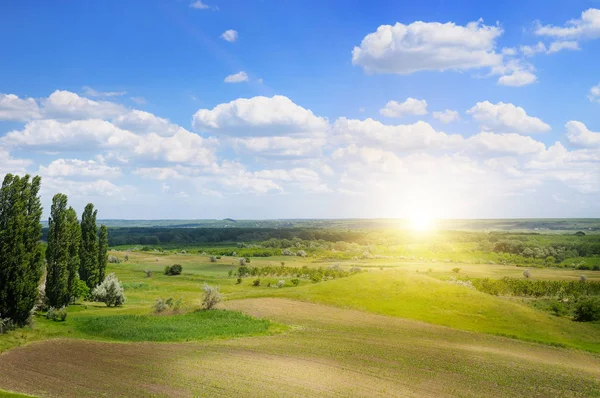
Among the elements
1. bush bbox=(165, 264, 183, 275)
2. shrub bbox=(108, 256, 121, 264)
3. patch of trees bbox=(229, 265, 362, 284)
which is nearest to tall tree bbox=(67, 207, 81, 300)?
bush bbox=(165, 264, 183, 275)

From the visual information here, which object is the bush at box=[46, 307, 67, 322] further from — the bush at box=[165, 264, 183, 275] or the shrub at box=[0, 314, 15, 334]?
the bush at box=[165, 264, 183, 275]

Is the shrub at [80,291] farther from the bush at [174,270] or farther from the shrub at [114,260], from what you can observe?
the shrub at [114,260]

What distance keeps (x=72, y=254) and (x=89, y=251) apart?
43.8 feet

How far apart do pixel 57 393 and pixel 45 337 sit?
67.5ft

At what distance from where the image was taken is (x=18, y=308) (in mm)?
50094

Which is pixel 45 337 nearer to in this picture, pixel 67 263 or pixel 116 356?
pixel 116 356

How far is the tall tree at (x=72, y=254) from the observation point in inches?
2596

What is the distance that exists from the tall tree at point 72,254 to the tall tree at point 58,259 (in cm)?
82

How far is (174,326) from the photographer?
53656 millimetres

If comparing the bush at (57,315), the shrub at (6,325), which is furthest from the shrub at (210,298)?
the shrub at (6,325)

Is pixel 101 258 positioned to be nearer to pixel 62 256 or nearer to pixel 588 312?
pixel 62 256

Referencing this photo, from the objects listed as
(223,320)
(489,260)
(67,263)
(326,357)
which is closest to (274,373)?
(326,357)

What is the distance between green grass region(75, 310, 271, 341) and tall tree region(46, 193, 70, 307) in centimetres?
723

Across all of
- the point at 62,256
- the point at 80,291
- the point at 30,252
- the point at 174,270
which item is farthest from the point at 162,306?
the point at 174,270
